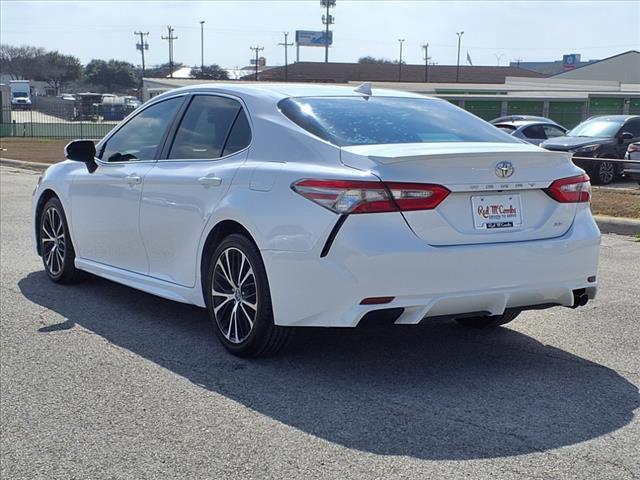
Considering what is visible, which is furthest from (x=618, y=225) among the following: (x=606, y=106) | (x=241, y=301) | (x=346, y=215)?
(x=606, y=106)

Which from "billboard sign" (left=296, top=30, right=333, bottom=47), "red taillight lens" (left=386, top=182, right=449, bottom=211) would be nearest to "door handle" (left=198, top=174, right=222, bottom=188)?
"red taillight lens" (left=386, top=182, right=449, bottom=211)

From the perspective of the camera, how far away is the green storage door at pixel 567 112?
115 ft

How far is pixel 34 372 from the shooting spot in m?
5.52

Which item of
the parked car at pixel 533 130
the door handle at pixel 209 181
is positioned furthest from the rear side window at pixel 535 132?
the door handle at pixel 209 181

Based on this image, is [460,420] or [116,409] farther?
[116,409]

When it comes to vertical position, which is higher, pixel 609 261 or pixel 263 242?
pixel 263 242

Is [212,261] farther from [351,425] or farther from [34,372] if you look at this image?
[351,425]

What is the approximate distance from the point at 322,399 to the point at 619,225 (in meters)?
7.63

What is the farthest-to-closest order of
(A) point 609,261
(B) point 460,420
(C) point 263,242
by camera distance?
(A) point 609,261
(C) point 263,242
(B) point 460,420

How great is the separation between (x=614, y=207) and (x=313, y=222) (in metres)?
8.96

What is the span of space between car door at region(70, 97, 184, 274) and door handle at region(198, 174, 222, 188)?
88 cm

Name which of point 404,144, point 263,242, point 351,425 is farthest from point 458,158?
point 351,425

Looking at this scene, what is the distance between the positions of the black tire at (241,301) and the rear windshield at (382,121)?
32.7 inches

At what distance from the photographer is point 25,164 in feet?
81.9
